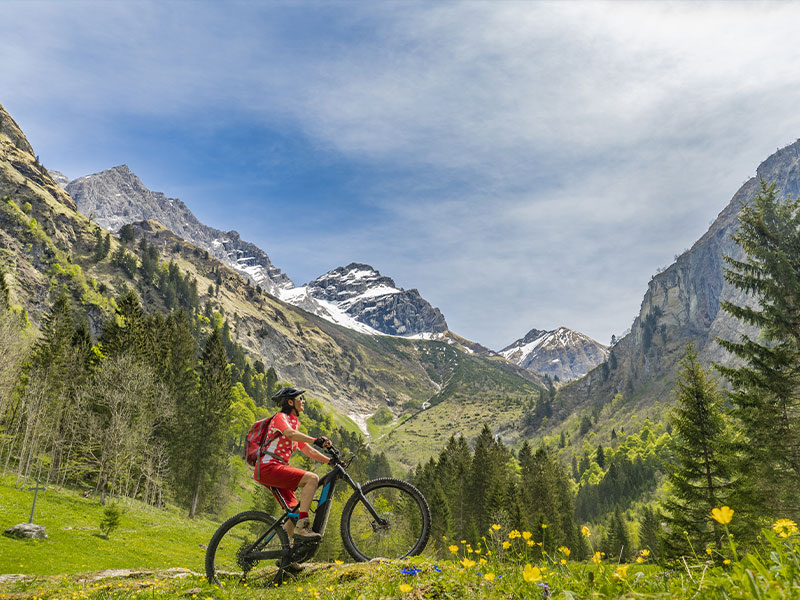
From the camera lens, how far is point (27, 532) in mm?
23797

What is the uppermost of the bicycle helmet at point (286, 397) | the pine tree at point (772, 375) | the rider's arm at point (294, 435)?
the pine tree at point (772, 375)

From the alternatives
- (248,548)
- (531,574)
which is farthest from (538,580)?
(248,548)

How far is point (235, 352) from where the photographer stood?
170000mm

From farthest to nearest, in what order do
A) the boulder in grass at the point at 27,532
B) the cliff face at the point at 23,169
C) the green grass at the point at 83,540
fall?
the cliff face at the point at 23,169
the boulder in grass at the point at 27,532
the green grass at the point at 83,540

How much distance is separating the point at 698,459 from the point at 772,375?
5.37 metres

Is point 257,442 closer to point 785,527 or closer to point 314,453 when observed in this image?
point 314,453

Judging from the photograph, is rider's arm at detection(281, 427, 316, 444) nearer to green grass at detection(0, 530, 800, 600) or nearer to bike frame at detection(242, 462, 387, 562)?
bike frame at detection(242, 462, 387, 562)

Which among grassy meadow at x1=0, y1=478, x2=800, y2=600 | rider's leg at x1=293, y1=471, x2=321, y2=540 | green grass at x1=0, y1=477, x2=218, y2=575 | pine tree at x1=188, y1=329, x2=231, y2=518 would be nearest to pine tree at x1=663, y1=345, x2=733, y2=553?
grassy meadow at x1=0, y1=478, x2=800, y2=600

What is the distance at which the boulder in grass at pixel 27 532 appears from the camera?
77.6 feet

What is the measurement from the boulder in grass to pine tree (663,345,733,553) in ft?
106

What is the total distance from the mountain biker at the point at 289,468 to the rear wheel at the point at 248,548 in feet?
1.27

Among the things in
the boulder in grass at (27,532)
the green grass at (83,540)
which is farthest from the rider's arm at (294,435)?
the boulder in grass at (27,532)

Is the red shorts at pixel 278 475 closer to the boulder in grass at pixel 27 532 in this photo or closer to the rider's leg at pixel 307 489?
the rider's leg at pixel 307 489

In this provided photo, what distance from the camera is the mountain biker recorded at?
7.83m
